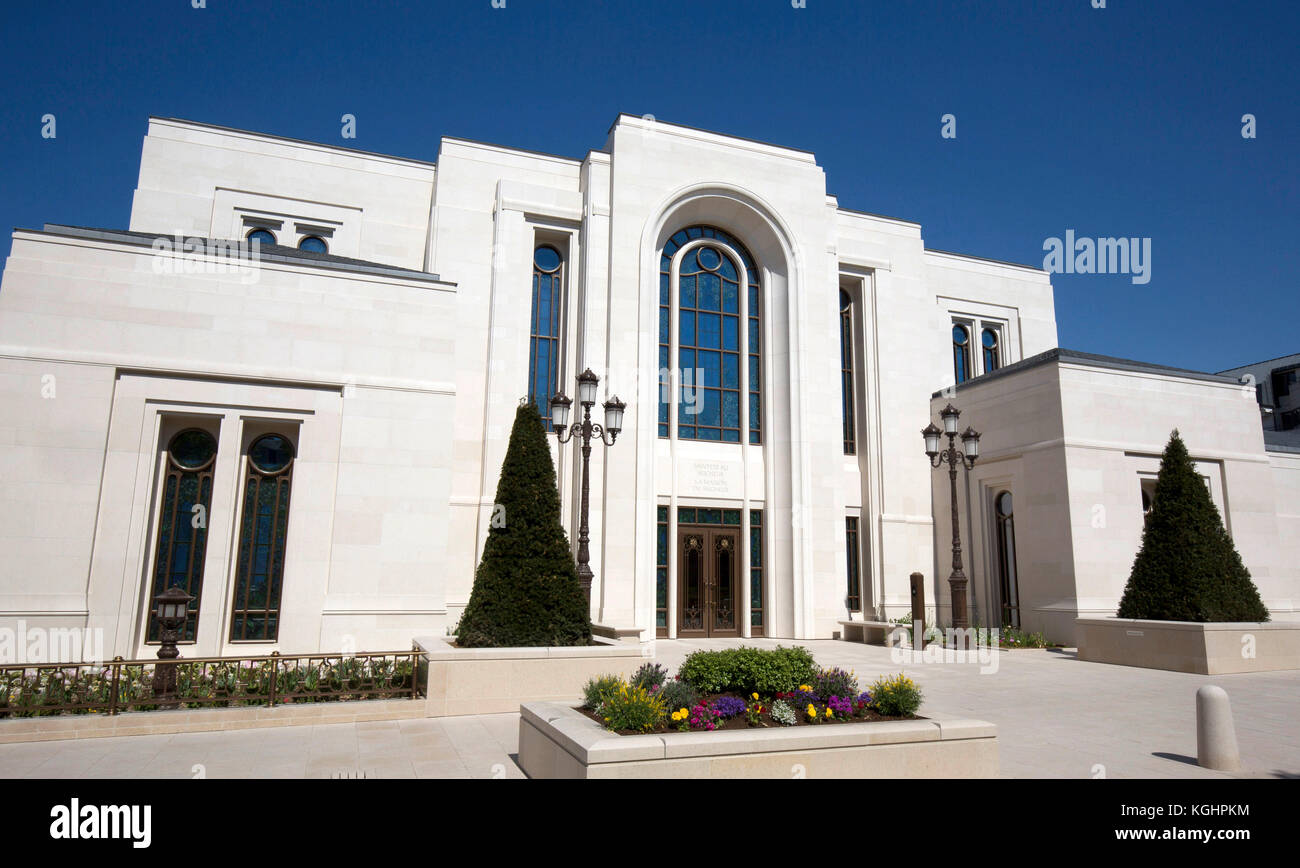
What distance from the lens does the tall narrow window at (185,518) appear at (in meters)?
15.0

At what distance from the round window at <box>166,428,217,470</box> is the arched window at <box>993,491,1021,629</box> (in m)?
20.3

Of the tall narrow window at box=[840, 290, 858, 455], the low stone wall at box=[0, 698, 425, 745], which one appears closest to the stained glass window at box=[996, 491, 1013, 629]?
the tall narrow window at box=[840, 290, 858, 455]

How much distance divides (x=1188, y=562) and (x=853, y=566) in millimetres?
10053

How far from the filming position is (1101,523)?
20.9m

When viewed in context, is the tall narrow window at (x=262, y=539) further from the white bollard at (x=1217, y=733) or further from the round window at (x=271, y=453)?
the white bollard at (x=1217, y=733)

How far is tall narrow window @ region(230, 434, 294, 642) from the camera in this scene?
15391 millimetres

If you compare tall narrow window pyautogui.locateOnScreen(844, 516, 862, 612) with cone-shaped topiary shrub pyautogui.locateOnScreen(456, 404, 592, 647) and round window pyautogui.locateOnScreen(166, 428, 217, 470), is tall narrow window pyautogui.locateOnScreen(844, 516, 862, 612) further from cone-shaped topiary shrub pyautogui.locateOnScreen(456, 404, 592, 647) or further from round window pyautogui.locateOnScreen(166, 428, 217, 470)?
round window pyautogui.locateOnScreen(166, 428, 217, 470)

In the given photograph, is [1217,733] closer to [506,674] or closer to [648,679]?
[648,679]

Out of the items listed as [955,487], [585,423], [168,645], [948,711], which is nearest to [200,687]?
[168,645]

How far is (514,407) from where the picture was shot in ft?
69.1

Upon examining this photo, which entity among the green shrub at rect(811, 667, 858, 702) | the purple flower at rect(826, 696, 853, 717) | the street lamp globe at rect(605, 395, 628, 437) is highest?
the street lamp globe at rect(605, 395, 628, 437)

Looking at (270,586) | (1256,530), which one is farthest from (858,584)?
(270,586)

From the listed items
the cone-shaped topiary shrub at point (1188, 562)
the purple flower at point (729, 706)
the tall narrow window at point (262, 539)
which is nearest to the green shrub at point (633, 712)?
the purple flower at point (729, 706)
